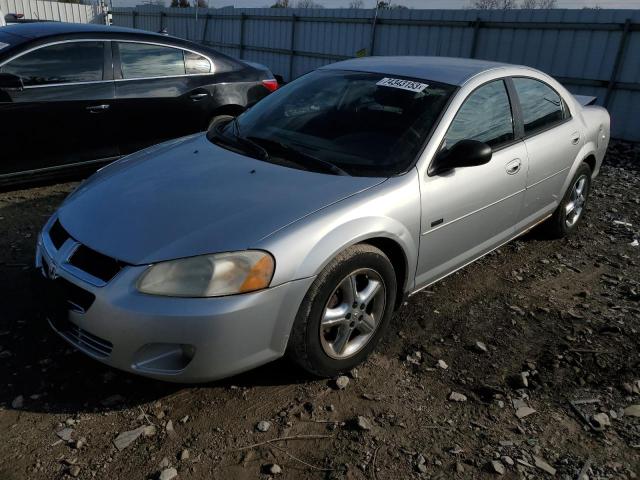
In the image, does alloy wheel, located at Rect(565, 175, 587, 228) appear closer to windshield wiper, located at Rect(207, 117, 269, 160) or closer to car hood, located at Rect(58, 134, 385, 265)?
car hood, located at Rect(58, 134, 385, 265)

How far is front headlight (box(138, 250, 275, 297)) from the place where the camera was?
232cm

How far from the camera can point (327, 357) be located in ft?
9.03

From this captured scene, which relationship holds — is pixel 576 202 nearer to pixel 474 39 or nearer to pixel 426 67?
pixel 426 67

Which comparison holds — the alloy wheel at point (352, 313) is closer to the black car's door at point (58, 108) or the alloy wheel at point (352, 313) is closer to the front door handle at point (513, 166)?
the front door handle at point (513, 166)

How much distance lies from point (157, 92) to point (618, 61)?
7.92 metres

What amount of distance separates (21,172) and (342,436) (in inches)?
A: 161

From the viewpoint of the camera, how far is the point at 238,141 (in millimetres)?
3516

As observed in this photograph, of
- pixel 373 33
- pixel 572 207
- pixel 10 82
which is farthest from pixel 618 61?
pixel 10 82

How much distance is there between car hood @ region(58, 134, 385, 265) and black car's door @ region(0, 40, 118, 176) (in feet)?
7.02

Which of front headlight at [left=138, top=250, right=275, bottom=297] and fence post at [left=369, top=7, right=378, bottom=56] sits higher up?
fence post at [left=369, top=7, right=378, bottom=56]

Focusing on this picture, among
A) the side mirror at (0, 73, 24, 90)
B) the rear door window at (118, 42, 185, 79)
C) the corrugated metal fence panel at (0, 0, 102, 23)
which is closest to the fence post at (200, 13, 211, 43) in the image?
the corrugated metal fence panel at (0, 0, 102, 23)

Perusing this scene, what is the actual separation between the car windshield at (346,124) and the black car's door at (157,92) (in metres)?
2.17

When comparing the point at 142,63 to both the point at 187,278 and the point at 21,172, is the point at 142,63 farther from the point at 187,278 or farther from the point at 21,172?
the point at 187,278

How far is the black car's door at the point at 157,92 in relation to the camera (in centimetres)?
556
